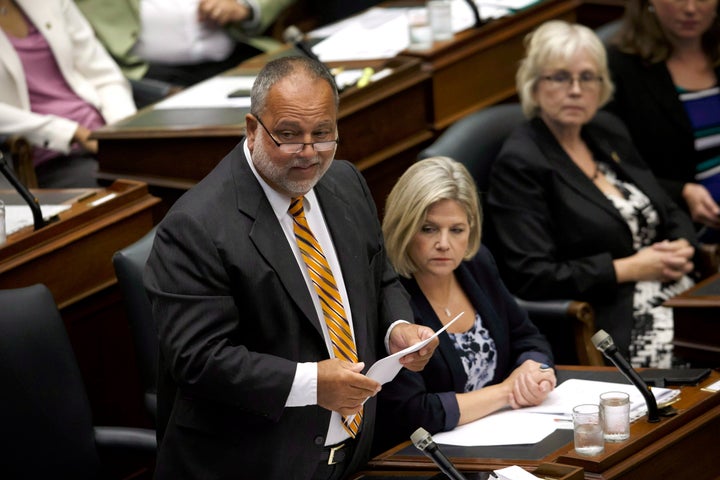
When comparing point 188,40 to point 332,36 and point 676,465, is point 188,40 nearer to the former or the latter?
point 332,36

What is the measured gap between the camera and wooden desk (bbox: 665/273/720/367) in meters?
3.04

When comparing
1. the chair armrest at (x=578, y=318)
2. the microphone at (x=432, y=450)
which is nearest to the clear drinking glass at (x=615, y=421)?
the microphone at (x=432, y=450)

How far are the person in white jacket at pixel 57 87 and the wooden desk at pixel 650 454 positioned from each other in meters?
1.90

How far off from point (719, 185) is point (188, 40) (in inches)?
77.3

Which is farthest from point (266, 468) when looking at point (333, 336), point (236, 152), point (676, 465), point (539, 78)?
point (539, 78)

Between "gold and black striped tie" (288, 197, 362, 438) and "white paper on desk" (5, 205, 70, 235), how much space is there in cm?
108

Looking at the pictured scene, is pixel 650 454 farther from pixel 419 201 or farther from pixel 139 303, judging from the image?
pixel 139 303

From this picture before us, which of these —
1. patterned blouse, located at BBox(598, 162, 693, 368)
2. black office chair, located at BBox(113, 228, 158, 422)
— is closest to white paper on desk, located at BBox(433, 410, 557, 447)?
black office chair, located at BBox(113, 228, 158, 422)

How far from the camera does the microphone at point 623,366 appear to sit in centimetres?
228

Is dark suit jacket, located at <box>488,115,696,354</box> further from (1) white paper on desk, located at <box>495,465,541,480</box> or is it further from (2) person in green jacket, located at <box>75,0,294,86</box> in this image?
(2) person in green jacket, located at <box>75,0,294,86</box>

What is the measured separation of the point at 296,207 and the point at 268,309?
206mm

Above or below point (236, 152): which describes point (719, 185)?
below

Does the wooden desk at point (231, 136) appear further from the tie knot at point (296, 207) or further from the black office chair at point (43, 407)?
the tie knot at point (296, 207)

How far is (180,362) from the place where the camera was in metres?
2.12
